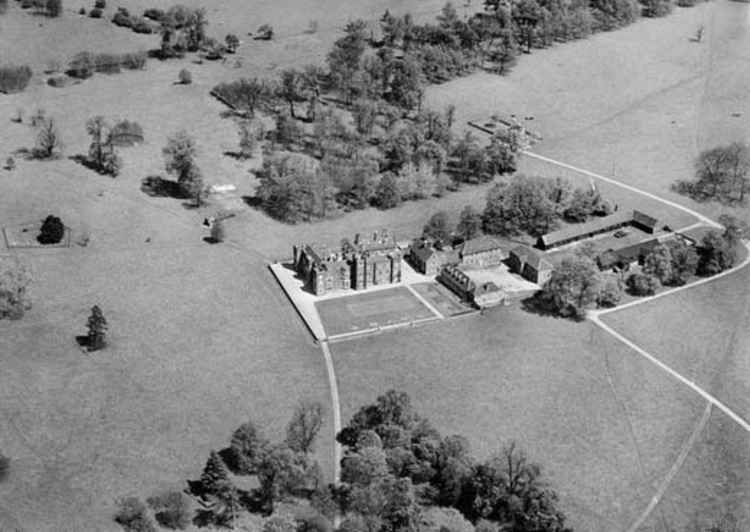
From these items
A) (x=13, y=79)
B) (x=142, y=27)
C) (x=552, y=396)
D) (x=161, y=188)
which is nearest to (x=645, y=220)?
(x=552, y=396)

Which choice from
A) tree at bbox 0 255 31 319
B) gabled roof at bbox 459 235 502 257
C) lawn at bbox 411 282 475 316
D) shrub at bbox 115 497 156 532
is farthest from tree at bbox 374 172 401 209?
shrub at bbox 115 497 156 532

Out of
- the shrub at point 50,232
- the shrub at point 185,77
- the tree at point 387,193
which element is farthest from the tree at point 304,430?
the shrub at point 185,77

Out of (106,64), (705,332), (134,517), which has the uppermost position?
(106,64)

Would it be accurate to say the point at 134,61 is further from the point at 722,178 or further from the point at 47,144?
the point at 722,178

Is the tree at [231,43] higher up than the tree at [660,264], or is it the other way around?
the tree at [231,43]

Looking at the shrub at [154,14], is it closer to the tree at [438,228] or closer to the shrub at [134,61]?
the shrub at [134,61]

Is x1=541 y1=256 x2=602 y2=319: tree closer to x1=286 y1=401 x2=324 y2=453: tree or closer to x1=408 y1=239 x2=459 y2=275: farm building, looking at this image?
x1=408 y1=239 x2=459 y2=275: farm building
